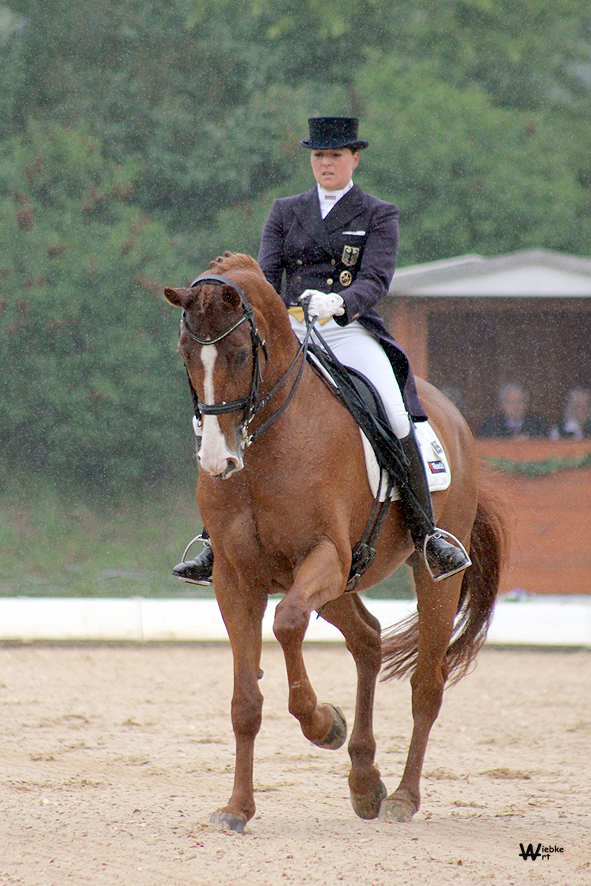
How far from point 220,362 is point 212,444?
282mm

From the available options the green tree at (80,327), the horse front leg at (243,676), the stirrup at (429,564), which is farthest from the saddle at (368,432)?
the green tree at (80,327)

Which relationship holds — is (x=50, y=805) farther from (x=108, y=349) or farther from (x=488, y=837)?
(x=108, y=349)

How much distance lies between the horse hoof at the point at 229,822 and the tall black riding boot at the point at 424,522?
142 cm

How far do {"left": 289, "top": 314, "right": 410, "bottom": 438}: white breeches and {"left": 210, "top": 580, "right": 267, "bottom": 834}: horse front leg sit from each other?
40.7 inches

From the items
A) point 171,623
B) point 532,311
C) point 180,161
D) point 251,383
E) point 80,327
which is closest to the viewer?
point 251,383

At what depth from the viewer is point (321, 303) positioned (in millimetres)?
4547

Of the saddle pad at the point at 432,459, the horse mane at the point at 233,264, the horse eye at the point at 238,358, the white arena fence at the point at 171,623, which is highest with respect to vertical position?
the horse mane at the point at 233,264

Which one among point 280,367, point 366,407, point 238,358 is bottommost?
point 366,407

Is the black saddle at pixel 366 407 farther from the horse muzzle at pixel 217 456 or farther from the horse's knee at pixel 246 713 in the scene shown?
the horse's knee at pixel 246 713

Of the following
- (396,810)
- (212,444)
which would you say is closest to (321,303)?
(212,444)

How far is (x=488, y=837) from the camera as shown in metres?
4.47

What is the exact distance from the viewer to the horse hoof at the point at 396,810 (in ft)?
15.8

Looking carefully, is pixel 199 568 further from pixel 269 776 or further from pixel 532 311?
pixel 532 311

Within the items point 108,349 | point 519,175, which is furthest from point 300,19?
point 108,349
